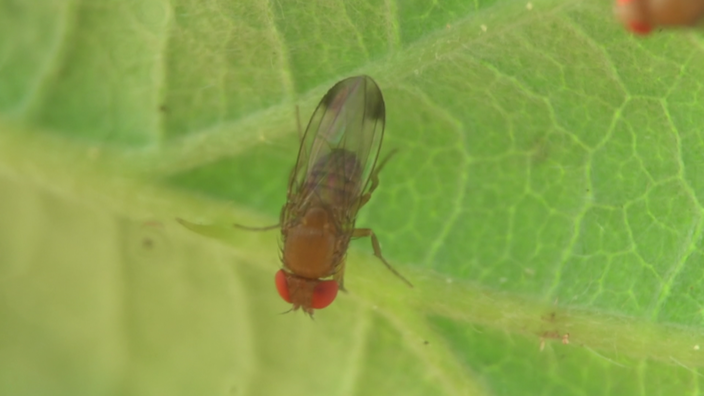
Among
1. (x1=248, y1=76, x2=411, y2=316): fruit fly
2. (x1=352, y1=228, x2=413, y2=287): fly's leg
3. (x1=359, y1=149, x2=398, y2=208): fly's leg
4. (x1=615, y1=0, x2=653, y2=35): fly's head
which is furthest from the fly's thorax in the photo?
(x1=615, y1=0, x2=653, y2=35): fly's head

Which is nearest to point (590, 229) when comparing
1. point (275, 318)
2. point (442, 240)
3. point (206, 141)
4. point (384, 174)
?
point (442, 240)

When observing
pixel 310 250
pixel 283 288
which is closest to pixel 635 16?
pixel 310 250

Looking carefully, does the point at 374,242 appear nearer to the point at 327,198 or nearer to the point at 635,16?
the point at 327,198

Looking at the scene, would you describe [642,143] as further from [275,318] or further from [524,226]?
[275,318]

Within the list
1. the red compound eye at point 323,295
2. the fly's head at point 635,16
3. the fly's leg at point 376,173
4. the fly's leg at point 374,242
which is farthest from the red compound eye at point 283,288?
the fly's head at point 635,16

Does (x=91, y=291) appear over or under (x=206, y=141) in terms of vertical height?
under
